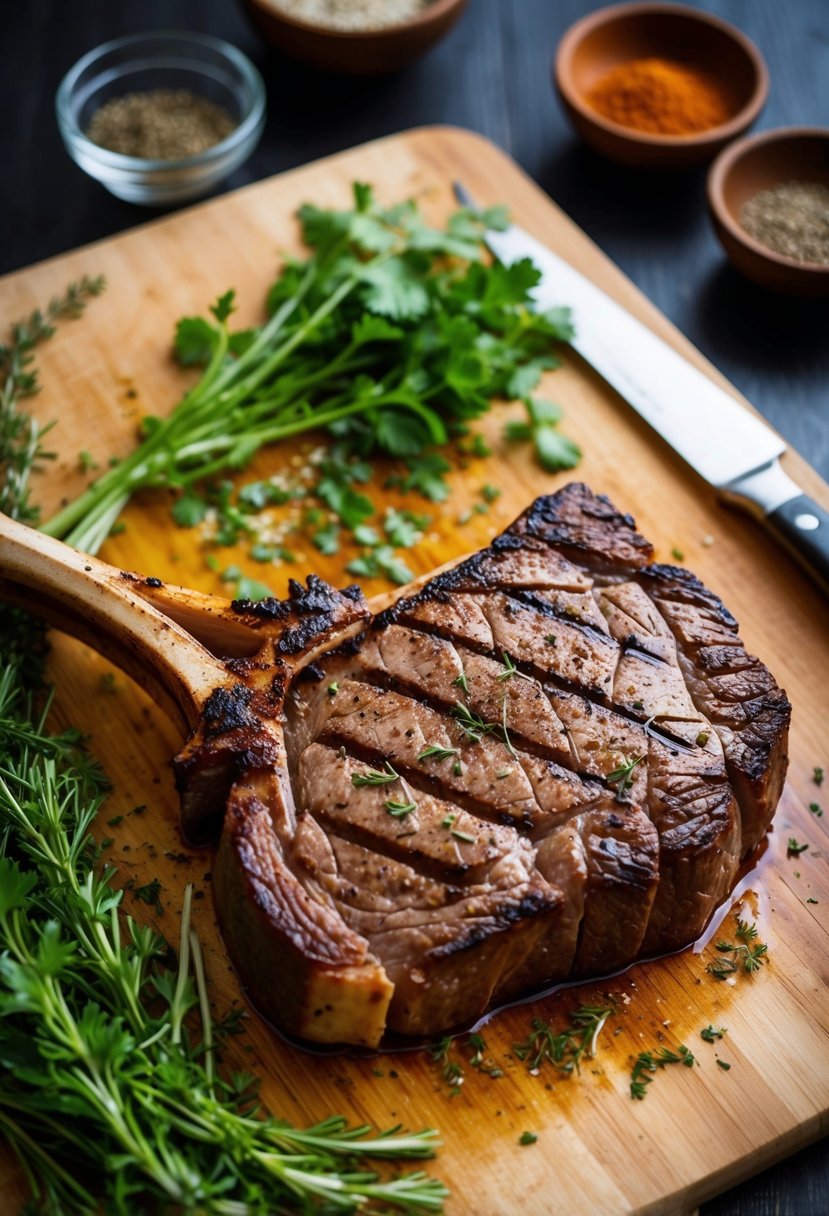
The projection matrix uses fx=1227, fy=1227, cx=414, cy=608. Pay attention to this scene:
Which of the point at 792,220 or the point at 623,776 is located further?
the point at 792,220

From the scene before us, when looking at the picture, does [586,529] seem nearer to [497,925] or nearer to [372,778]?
[372,778]

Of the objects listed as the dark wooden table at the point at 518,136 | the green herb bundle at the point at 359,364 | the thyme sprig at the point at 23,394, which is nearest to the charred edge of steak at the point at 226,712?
the green herb bundle at the point at 359,364

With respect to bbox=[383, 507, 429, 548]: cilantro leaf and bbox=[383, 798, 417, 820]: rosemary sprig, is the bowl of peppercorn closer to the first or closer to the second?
bbox=[383, 507, 429, 548]: cilantro leaf

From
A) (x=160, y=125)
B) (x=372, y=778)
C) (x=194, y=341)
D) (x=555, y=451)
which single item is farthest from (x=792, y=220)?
(x=372, y=778)

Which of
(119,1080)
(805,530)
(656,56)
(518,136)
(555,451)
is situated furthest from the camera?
(518,136)

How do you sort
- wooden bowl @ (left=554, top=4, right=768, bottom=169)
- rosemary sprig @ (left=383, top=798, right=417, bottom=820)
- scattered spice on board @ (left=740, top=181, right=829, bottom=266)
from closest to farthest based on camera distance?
1. rosemary sprig @ (left=383, top=798, right=417, bottom=820)
2. scattered spice on board @ (left=740, top=181, right=829, bottom=266)
3. wooden bowl @ (left=554, top=4, right=768, bottom=169)

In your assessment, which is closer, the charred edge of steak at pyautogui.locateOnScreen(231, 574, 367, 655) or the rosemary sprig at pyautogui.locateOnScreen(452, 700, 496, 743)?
the rosemary sprig at pyautogui.locateOnScreen(452, 700, 496, 743)

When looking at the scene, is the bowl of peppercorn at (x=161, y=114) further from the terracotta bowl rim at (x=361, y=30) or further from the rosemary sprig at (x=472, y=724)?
the rosemary sprig at (x=472, y=724)

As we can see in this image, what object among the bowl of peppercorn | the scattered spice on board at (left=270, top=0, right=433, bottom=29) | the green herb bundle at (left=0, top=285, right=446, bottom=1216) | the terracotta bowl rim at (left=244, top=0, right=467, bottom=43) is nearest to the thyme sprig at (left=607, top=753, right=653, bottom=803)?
the green herb bundle at (left=0, top=285, right=446, bottom=1216)
